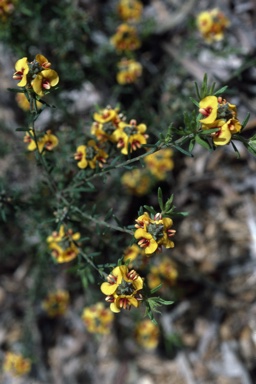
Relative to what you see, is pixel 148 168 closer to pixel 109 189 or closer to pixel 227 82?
pixel 109 189

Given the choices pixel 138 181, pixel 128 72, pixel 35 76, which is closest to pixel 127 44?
pixel 128 72

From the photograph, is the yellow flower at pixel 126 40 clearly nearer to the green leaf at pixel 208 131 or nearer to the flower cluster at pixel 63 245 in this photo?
the flower cluster at pixel 63 245

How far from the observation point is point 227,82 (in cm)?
360

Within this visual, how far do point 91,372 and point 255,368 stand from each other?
1633 millimetres

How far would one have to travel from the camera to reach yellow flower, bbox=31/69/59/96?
1.80 meters

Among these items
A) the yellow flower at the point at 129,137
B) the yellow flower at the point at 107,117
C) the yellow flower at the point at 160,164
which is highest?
the yellow flower at the point at 107,117

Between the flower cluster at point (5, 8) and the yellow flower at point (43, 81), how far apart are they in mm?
1555

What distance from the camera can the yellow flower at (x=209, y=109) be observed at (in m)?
1.71

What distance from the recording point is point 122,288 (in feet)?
5.85

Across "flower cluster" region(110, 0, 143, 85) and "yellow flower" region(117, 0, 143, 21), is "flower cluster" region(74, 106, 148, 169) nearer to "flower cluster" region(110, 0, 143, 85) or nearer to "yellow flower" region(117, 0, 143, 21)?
"flower cluster" region(110, 0, 143, 85)

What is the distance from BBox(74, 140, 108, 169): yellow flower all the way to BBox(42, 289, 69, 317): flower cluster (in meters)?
2.16

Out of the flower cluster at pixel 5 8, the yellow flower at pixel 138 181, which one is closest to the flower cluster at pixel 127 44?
the yellow flower at pixel 138 181

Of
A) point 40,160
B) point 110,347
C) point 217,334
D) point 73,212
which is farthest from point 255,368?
point 40,160

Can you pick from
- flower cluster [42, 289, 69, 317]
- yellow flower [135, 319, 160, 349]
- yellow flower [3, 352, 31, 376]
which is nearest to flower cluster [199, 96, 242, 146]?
yellow flower [135, 319, 160, 349]
